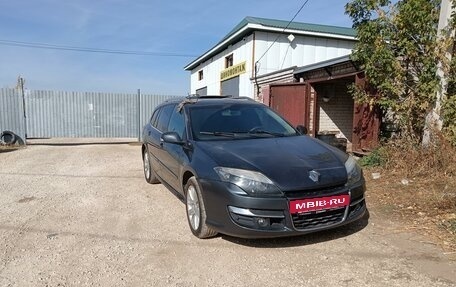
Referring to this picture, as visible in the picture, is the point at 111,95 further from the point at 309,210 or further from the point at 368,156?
the point at 309,210

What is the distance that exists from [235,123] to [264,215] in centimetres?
169

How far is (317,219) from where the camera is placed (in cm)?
351

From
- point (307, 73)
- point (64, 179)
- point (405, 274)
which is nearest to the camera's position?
point (405, 274)

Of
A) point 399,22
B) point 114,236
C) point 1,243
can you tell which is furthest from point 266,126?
point 399,22

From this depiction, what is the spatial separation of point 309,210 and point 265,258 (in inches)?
24.6

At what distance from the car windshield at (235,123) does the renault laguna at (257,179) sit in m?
0.01

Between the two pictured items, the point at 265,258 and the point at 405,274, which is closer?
the point at 405,274

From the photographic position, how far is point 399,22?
6852 mm

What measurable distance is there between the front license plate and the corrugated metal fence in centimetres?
1318

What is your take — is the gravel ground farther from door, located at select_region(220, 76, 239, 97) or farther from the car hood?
door, located at select_region(220, 76, 239, 97)

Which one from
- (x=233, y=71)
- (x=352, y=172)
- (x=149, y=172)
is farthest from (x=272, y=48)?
(x=352, y=172)

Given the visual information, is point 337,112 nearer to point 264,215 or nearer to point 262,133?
point 262,133

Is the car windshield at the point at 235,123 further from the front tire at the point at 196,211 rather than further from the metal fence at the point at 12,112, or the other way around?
the metal fence at the point at 12,112

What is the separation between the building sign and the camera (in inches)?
704
